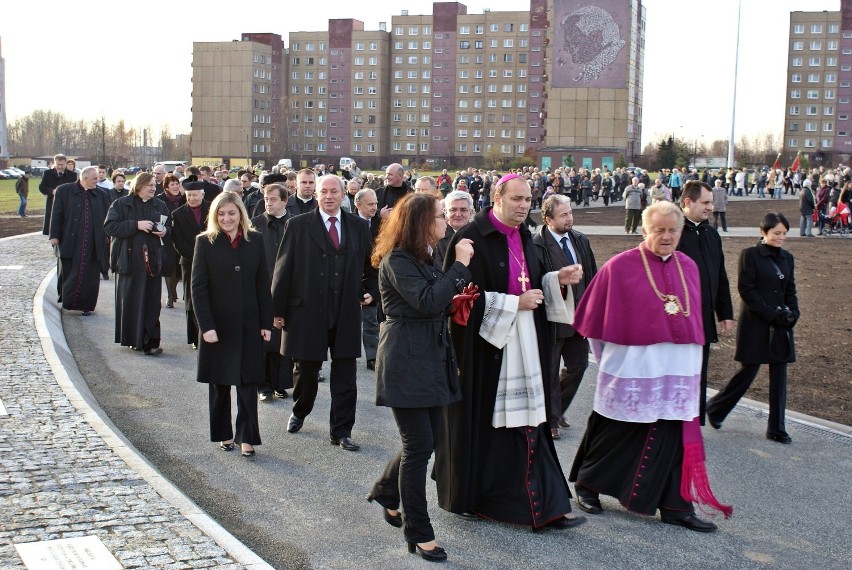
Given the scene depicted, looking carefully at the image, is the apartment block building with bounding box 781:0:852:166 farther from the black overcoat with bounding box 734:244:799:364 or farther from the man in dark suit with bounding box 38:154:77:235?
the black overcoat with bounding box 734:244:799:364

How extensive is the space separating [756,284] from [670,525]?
2.96 meters

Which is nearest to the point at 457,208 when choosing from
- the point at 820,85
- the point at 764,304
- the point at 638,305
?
the point at 764,304

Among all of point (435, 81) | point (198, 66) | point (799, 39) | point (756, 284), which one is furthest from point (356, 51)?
point (756, 284)

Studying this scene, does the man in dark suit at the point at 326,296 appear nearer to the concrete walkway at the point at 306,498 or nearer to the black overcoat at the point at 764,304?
the concrete walkway at the point at 306,498

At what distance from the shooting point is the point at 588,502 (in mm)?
6383

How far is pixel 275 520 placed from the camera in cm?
611

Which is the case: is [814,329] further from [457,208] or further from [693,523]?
[693,523]

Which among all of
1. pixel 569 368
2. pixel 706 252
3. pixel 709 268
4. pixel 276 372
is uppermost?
pixel 706 252

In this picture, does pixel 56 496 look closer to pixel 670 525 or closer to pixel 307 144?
pixel 670 525

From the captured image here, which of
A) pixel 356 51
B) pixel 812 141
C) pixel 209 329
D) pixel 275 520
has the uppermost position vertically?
pixel 356 51

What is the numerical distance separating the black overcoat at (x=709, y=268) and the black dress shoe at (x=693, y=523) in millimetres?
2086

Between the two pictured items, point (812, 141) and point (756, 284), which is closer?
point (756, 284)

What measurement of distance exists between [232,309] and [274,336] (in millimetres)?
1890

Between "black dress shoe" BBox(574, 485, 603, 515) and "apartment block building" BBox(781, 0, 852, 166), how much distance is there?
4936 inches
